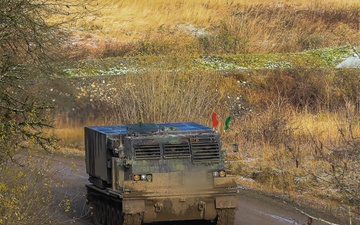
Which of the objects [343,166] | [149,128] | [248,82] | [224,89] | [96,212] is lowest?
[96,212]

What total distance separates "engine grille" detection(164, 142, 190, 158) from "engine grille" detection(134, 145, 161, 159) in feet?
0.48

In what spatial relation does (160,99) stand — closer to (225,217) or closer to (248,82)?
(225,217)

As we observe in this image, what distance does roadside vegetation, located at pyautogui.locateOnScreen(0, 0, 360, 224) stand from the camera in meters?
15.6

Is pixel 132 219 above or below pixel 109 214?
above

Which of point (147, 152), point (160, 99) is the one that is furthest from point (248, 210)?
point (160, 99)

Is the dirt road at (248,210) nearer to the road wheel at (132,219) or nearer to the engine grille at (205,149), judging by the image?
the road wheel at (132,219)

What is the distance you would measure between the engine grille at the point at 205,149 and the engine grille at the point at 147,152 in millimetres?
646

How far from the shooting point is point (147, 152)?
15.6 meters

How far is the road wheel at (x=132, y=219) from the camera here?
14.8 m

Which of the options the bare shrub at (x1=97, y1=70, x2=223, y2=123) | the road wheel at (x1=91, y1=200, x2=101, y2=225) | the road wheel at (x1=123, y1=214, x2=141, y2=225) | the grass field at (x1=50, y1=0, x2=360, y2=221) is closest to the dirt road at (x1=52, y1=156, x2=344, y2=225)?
the road wheel at (x1=91, y1=200, x2=101, y2=225)

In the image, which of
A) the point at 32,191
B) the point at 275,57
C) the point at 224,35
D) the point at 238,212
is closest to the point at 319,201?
the point at 238,212

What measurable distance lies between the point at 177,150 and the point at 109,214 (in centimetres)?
183

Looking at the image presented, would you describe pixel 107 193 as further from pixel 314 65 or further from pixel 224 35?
pixel 224 35

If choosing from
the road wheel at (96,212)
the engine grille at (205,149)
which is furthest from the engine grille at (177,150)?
the road wheel at (96,212)
